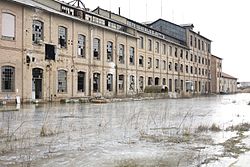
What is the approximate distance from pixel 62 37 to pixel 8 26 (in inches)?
249

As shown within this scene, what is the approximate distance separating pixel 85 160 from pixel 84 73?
27.4 m

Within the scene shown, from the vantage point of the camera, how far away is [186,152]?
260 inches

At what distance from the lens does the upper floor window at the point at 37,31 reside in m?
27.1

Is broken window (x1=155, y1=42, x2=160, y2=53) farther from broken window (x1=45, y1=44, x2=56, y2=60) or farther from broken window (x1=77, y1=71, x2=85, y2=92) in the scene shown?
broken window (x1=45, y1=44, x2=56, y2=60)

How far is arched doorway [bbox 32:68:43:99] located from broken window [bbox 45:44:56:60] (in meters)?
1.61

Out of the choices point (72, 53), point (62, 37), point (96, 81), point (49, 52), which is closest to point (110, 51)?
point (96, 81)

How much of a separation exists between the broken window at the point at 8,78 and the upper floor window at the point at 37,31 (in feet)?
12.3

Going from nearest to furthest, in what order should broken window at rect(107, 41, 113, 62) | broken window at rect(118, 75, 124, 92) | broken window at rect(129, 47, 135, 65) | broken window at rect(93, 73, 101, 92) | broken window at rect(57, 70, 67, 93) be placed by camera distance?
broken window at rect(57, 70, 67, 93) < broken window at rect(93, 73, 101, 92) < broken window at rect(107, 41, 113, 62) < broken window at rect(118, 75, 124, 92) < broken window at rect(129, 47, 135, 65)

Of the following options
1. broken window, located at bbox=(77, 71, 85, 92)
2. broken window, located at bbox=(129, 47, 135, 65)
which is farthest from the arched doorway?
broken window, located at bbox=(129, 47, 135, 65)

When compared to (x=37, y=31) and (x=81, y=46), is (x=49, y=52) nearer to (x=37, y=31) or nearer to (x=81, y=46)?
(x=37, y=31)

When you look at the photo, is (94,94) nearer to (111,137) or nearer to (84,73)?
(84,73)

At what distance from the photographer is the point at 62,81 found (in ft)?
97.5

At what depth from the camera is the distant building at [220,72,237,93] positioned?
278 ft

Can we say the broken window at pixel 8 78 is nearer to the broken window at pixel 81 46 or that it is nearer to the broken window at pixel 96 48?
→ the broken window at pixel 81 46
